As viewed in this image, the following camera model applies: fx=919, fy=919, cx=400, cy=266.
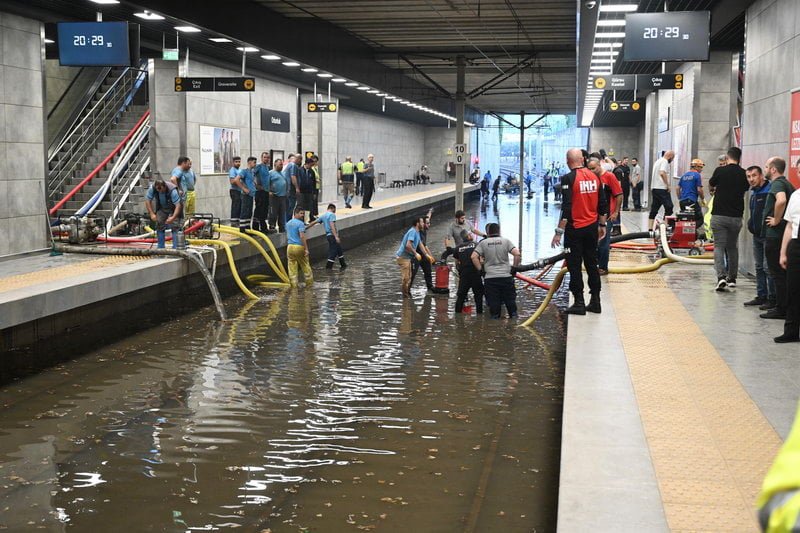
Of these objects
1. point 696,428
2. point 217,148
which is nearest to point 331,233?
point 217,148

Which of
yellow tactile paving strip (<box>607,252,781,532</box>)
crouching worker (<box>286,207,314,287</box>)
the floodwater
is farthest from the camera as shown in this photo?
crouching worker (<box>286,207,314,287</box>)

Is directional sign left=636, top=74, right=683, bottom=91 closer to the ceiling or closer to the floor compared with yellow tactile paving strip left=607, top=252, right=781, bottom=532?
closer to the ceiling

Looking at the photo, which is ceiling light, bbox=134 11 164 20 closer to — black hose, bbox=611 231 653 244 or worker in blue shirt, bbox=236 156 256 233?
worker in blue shirt, bbox=236 156 256 233

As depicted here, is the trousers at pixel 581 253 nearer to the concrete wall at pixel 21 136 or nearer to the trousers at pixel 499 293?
the trousers at pixel 499 293

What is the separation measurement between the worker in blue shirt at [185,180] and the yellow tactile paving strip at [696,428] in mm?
9655

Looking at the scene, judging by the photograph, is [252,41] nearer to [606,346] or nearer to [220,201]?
[220,201]

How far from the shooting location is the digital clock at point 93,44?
13.3m

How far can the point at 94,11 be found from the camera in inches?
563

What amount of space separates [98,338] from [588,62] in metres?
15.6

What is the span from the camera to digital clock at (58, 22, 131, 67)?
1327 centimetres

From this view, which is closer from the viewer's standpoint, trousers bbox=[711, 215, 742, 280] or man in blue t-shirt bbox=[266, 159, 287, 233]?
trousers bbox=[711, 215, 742, 280]

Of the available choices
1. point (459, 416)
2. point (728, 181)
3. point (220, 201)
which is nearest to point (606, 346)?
point (459, 416)

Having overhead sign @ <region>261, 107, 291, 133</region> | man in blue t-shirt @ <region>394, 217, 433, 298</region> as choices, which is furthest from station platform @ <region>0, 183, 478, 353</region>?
overhead sign @ <region>261, 107, 291, 133</region>

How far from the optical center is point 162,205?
15219mm
